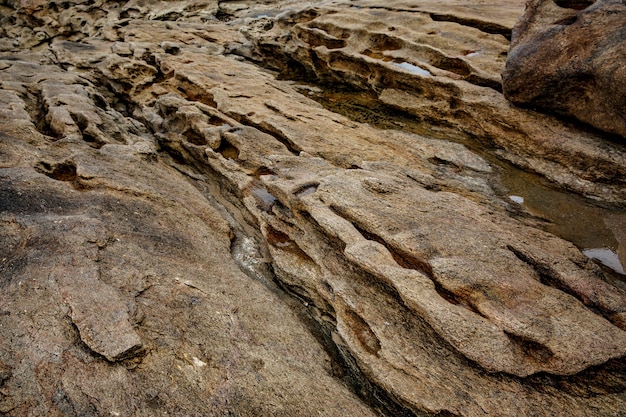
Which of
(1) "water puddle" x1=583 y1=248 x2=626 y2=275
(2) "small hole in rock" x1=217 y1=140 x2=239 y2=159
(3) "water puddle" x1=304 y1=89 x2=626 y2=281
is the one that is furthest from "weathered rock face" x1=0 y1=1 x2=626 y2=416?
(1) "water puddle" x1=583 y1=248 x2=626 y2=275

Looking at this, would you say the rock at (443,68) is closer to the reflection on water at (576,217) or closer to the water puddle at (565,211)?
the water puddle at (565,211)

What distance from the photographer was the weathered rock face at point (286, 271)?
18.8 feet

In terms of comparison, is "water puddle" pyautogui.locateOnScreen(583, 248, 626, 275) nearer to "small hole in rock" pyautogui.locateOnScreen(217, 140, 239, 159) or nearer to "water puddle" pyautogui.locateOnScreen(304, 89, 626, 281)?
"water puddle" pyautogui.locateOnScreen(304, 89, 626, 281)

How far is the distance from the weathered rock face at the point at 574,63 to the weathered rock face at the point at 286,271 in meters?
0.73

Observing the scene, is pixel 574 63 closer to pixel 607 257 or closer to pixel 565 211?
pixel 565 211

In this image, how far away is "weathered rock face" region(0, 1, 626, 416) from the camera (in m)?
5.73

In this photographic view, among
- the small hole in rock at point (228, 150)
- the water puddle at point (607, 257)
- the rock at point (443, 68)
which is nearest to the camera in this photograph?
the water puddle at point (607, 257)

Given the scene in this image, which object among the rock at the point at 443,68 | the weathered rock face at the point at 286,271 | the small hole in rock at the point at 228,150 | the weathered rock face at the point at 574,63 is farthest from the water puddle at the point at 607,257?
the small hole in rock at the point at 228,150

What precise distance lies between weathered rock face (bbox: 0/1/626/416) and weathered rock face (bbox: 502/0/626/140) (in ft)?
2.40

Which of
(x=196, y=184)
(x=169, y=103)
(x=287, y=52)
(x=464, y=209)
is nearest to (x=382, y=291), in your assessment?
(x=464, y=209)

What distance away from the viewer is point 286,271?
855 centimetres

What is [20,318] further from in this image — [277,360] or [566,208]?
[566,208]

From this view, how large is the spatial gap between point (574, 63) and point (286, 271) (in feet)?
33.1

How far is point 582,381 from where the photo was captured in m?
6.02
